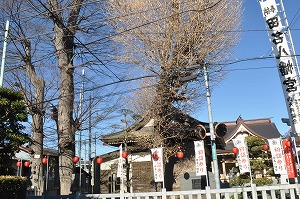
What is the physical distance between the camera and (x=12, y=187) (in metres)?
6.89

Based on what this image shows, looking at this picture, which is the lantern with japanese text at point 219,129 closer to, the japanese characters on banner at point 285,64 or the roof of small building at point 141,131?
the roof of small building at point 141,131

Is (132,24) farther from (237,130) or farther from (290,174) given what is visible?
(237,130)

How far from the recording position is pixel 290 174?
10.4 m

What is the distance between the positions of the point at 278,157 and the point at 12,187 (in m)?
9.29

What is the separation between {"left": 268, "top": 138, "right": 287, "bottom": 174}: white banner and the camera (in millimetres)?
10592

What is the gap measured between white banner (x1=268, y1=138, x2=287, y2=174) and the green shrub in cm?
890

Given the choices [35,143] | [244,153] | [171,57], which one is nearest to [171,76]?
[171,57]

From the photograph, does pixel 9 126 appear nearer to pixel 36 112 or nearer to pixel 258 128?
pixel 36 112

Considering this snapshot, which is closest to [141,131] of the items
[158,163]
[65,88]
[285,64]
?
[158,163]

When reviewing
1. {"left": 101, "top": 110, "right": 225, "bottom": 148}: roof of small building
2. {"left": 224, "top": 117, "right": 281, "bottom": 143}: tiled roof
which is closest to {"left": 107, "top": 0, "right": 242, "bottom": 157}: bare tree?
{"left": 101, "top": 110, "right": 225, "bottom": 148}: roof of small building

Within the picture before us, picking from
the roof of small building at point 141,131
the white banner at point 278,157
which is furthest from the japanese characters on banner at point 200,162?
the white banner at point 278,157

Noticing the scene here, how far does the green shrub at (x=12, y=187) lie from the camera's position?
6602mm

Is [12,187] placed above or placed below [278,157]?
below

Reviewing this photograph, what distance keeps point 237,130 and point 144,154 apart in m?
16.4
